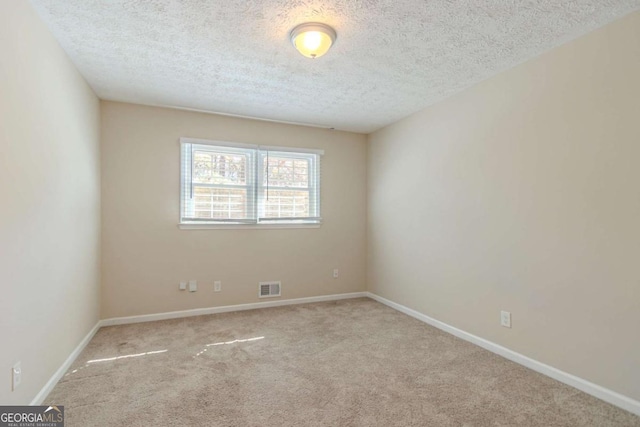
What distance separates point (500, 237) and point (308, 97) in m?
2.34

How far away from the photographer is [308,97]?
342 centimetres

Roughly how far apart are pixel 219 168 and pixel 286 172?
35.1 inches

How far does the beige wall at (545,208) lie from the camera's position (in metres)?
2.03

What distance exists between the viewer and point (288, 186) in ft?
14.5

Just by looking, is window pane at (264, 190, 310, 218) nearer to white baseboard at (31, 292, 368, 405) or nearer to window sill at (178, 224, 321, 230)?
window sill at (178, 224, 321, 230)

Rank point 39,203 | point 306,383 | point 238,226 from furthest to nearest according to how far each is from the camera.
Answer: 1. point 238,226
2. point 306,383
3. point 39,203

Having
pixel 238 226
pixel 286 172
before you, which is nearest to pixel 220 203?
pixel 238 226

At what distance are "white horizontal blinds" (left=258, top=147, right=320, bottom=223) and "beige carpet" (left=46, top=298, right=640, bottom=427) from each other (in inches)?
61.0

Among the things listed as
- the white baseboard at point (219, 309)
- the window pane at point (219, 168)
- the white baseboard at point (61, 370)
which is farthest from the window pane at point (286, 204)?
the white baseboard at point (61, 370)

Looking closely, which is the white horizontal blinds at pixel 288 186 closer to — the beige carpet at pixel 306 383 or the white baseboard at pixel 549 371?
the beige carpet at pixel 306 383

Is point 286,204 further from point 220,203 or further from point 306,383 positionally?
point 306,383

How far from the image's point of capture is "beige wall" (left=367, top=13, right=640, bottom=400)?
2033mm

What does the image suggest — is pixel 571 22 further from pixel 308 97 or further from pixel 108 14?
pixel 108 14

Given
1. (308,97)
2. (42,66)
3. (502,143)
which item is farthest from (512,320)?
(42,66)
